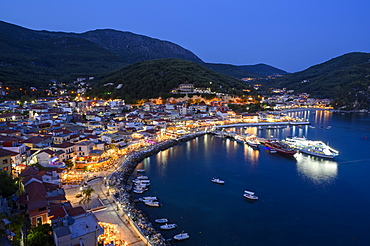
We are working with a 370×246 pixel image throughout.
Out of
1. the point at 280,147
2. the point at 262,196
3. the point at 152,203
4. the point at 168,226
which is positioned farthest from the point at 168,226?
the point at 280,147

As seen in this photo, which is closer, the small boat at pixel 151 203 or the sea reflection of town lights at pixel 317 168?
the small boat at pixel 151 203

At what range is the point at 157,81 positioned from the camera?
48.9m

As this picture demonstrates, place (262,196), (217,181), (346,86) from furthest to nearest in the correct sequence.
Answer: (346,86) → (217,181) → (262,196)

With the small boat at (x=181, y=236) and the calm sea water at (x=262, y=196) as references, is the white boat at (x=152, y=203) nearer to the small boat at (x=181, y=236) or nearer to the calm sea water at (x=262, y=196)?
the calm sea water at (x=262, y=196)

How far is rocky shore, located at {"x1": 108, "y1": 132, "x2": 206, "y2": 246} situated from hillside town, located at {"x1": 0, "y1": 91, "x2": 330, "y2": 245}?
0.27m

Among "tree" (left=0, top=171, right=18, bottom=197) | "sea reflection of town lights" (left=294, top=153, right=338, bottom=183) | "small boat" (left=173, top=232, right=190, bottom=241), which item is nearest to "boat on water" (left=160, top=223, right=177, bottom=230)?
"small boat" (left=173, top=232, right=190, bottom=241)

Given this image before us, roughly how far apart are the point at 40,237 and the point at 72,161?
8.83 meters

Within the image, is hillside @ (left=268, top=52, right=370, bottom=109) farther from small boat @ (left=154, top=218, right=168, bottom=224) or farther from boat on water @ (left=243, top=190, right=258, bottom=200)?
small boat @ (left=154, top=218, right=168, bottom=224)

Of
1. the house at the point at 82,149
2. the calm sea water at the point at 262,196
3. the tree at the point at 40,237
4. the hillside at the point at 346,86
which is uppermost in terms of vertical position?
the hillside at the point at 346,86

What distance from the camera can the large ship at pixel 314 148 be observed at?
63.6ft

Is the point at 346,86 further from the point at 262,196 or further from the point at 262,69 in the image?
the point at 262,69

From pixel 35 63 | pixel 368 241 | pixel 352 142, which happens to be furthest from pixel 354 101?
pixel 35 63

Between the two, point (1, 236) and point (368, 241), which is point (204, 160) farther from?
point (1, 236)

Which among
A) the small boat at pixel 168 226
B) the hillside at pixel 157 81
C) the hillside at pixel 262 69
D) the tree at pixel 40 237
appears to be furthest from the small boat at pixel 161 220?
the hillside at pixel 262 69
